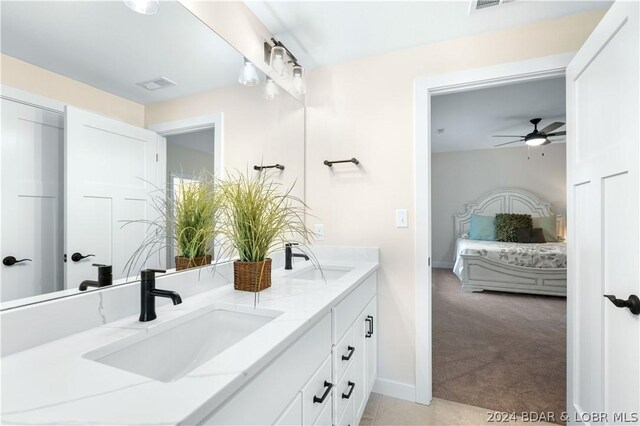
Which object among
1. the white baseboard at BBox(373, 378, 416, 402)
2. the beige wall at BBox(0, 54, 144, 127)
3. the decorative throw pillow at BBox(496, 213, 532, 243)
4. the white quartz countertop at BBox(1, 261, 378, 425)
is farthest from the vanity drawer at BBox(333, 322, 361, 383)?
the decorative throw pillow at BBox(496, 213, 532, 243)

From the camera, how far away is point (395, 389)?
6.52 ft

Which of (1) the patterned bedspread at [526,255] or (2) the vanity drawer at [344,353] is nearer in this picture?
(2) the vanity drawer at [344,353]

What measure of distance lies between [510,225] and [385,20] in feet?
16.1

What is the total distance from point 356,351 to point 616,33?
5.80 feet

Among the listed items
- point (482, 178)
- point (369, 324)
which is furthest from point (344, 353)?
point (482, 178)

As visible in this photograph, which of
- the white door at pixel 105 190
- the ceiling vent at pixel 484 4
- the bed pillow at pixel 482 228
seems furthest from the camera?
the bed pillow at pixel 482 228

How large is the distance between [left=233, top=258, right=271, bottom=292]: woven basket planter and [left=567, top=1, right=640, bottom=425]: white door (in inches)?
55.2

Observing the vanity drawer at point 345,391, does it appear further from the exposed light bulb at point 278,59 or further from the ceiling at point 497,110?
the ceiling at point 497,110

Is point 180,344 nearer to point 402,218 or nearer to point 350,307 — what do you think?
point 350,307

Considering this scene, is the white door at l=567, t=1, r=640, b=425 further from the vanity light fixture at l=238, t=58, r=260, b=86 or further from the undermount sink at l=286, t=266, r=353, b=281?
the vanity light fixture at l=238, t=58, r=260, b=86

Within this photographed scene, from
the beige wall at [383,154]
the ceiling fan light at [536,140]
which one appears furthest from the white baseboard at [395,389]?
the ceiling fan light at [536,140]

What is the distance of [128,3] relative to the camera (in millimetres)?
1056

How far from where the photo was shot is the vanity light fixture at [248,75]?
5.43 ft

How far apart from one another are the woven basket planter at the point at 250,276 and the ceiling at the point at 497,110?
273 centimetres
